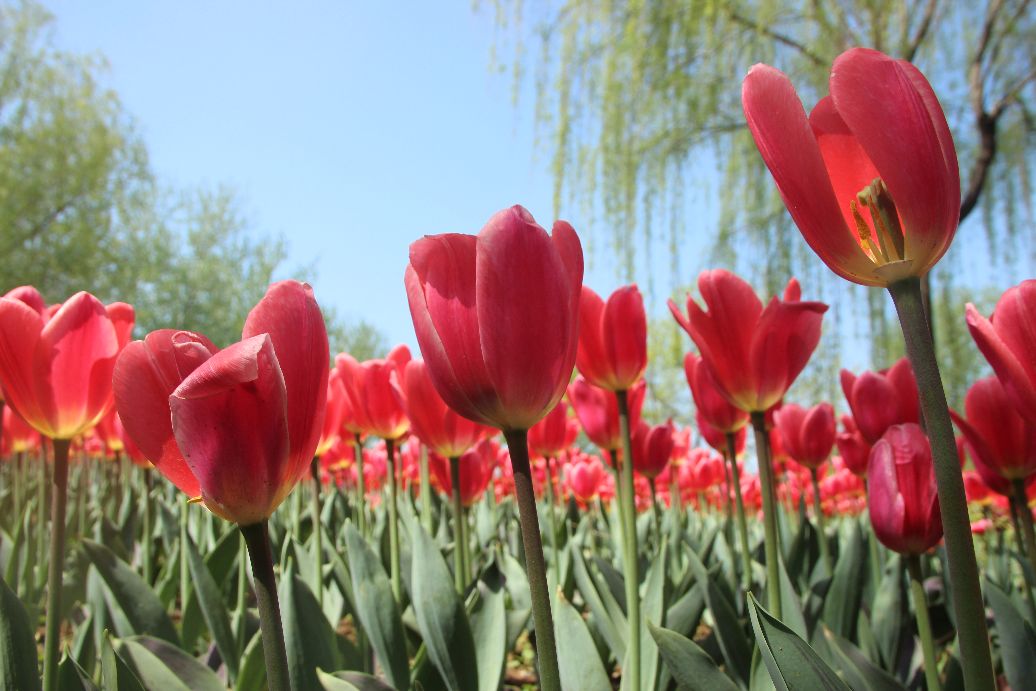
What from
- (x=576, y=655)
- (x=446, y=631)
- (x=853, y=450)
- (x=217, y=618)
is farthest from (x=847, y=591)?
(x=217, y=618)

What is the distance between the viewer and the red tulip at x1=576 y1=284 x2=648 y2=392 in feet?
3.39

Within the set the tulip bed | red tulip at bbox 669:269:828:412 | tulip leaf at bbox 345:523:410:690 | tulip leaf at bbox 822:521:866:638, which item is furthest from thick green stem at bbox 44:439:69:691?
tulip leaf at bbox 822:521:866:638

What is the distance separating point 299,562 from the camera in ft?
4.23

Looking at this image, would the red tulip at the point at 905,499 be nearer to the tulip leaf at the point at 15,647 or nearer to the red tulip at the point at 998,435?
the red tulip at the point at 998,435

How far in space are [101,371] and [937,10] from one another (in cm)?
568

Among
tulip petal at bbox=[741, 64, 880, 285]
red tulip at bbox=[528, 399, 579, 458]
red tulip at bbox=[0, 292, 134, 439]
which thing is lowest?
red tulip at bbox=[528, 399, 579, 458]

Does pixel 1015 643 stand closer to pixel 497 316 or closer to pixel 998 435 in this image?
pixel 998 435

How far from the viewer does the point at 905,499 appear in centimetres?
78

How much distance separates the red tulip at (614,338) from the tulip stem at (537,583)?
0.53m

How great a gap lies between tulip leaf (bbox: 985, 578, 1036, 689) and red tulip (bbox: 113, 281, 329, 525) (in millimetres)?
789

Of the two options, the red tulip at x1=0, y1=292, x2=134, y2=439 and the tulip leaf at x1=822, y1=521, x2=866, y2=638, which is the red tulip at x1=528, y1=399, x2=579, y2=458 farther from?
the red tulip at x1=0, y1=292, x2=134, y2=439

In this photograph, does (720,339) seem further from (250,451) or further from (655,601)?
(250,451)

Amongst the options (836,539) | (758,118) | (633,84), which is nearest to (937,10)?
(633,84)

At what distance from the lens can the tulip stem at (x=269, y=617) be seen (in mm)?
466
